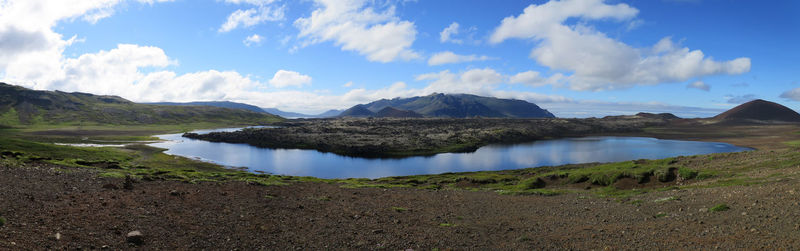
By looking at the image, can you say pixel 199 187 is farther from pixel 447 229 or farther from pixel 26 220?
pixel 447 229

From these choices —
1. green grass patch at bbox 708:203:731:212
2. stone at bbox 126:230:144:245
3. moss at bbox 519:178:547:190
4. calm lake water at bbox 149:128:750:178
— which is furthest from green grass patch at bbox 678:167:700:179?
calm lake water at bbox 149:128:750:178

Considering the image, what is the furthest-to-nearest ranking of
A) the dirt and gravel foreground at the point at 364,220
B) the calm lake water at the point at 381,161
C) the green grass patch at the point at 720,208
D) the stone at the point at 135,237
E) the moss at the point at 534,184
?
the calm lake water at the point at 381,161
the moss at the point at 534,184
the green grass patch at the point at 720,208
the stone at the point at 135,237
the dirt and gravel foreground at the point at 364,220

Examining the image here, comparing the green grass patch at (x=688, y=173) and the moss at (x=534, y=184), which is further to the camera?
the moss at (x=534, y=184)

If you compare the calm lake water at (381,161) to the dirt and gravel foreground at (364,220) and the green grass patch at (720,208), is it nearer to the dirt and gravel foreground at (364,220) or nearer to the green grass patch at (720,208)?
the dirt and gravel foreground at (364,220)

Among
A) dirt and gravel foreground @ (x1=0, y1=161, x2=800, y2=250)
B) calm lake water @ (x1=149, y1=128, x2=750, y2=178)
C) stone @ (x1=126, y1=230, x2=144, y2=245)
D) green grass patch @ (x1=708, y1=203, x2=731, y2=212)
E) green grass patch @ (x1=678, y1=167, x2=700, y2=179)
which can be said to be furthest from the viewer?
calm lake water @ (x1=149, y1=128, x2=750, y2=178)

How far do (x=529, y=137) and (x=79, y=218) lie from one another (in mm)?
198239

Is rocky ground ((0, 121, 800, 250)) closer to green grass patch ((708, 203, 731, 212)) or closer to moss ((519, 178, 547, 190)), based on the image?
green grass patch ((708, 203, 731, 212))

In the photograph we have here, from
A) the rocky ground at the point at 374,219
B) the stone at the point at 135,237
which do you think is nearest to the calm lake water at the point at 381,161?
the rocky ground at the point at 374,219

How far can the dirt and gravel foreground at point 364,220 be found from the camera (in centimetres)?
1491

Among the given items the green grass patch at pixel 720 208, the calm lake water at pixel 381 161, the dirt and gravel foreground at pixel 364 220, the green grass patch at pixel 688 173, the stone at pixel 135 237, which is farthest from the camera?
the calm lake water at pixel 381 161

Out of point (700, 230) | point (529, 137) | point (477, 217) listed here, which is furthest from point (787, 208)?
point (529, 137)

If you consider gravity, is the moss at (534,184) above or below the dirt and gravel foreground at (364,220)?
below

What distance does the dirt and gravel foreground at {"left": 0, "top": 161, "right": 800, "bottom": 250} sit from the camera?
48.9 ft

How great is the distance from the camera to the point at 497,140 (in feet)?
573
